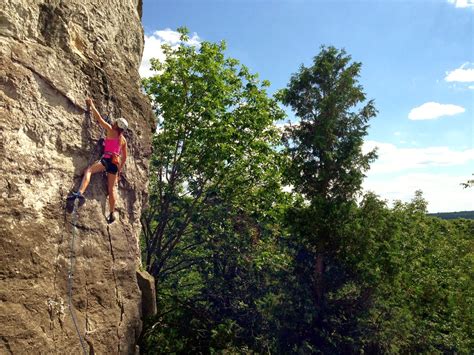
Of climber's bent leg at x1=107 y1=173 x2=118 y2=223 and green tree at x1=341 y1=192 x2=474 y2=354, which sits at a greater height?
climber's bent leg at x1=107 y1=173 x2=118 y2=223

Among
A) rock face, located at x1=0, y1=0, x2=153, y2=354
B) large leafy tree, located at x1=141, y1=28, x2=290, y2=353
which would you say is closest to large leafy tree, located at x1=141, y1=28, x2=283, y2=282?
large leafy tree, located at x1=141, y1=28, x2=290, y2=353

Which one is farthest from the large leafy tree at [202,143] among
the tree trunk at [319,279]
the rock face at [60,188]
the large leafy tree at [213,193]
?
the rock face at [60,188]

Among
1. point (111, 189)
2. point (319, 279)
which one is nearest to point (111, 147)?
point (111, 189)

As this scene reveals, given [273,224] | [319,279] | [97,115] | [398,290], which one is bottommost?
[398,290]

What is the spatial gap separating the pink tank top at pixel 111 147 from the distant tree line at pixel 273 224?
23.3 feet

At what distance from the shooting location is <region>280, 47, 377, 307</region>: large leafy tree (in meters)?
15.3

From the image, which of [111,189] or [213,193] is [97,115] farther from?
[213,193]

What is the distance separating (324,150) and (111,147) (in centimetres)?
1027

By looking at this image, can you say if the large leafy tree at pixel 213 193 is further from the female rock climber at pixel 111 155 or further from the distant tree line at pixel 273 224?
the female rock climber at pixel 111 155

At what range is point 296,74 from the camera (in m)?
16.9

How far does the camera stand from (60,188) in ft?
21.1

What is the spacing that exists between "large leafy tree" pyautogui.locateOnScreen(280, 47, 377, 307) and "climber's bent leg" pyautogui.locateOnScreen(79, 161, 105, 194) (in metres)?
9.89

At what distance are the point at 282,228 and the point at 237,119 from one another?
497 centimetres

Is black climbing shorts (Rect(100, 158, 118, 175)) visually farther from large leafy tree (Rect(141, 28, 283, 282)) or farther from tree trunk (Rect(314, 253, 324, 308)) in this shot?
tree trunk (Rect(314, 253, 324, 308))
